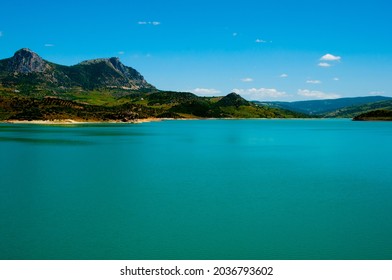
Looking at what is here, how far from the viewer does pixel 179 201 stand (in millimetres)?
31266

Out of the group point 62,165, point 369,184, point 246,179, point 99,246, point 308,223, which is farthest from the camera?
point 62,165

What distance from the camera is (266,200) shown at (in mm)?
A: 31719

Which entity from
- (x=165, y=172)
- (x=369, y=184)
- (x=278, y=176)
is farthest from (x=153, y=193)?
(x=369, y=184)

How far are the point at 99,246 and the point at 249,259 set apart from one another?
7362 mm

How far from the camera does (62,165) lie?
173 feet

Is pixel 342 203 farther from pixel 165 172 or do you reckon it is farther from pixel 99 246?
pixel 165 172

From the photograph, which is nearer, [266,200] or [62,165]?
[266,200]

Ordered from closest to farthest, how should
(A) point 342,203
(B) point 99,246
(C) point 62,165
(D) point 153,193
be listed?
(B) point 99,246 < (A) point 342,203 < (D) point 153,193 < (C) point 62,165

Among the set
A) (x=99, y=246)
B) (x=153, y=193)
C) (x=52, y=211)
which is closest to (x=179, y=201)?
(x=153, y=193)

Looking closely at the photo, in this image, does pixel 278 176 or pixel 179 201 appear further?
pixel 278 176

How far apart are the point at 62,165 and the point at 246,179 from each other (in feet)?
81.0

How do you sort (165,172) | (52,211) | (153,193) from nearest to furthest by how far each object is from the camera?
(52,211), (153,193), (165,172)

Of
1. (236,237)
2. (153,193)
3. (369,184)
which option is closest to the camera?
(236,237)
